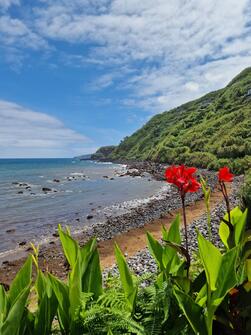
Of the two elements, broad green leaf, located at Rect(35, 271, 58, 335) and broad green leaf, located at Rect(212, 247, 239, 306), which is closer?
broad green leaf, located at Rect(212, 247, 239, 306)

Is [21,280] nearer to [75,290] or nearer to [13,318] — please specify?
[75,290]

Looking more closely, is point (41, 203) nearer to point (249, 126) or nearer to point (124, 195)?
point (124, 195)

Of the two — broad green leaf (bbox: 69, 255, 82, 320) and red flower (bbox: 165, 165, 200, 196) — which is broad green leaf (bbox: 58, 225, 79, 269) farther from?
red flower (bbox: 165, 165, 200, 196)

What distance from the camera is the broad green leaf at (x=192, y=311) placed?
2346mm

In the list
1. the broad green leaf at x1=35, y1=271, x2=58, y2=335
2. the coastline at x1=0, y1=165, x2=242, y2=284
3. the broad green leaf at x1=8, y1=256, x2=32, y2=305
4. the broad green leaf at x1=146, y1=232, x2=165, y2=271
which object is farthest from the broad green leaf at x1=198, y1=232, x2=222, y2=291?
the coastline at x1=0, y1=165, x2=242, y2=284

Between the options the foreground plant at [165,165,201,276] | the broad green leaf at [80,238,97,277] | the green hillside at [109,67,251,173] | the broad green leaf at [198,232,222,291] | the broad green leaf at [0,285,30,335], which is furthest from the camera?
the green hillside at [109,67,251,173]

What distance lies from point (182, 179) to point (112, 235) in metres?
12.2

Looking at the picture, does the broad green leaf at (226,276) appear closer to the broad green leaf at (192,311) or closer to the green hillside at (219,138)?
the broad green leaf at (192,311)

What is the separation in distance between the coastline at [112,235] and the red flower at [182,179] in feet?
16.6

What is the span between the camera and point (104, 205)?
25078 mm

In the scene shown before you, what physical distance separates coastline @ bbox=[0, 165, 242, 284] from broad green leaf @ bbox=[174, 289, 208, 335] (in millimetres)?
5473

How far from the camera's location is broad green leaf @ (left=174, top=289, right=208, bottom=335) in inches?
92.4

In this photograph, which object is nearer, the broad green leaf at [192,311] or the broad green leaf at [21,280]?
the broad green leaf at [192,311]

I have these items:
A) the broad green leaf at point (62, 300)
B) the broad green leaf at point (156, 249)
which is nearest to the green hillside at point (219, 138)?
the broad green leaf at point (156, 249)
